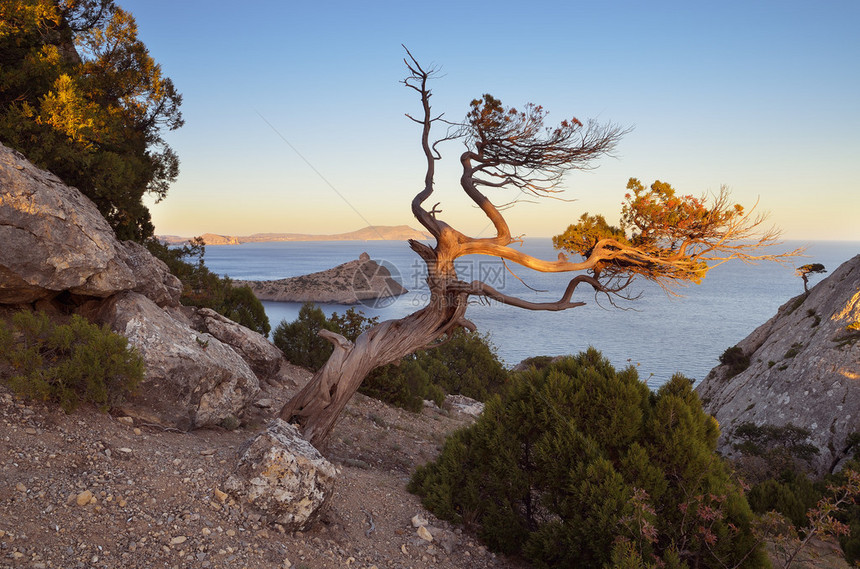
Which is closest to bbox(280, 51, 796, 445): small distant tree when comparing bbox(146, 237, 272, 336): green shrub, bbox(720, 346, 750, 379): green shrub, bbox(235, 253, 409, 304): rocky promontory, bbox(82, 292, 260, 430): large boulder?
bbox(82, 292, 260, 430): large boulder

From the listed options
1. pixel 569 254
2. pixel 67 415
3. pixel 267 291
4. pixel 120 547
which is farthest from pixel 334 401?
pixel 267 291

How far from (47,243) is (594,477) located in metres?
6.18

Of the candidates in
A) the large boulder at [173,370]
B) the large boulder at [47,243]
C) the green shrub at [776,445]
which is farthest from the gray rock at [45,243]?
the green shrub at [776,445]

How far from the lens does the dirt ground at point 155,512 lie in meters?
3.59

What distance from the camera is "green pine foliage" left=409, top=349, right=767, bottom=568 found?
4484 mm

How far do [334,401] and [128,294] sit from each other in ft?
9.85

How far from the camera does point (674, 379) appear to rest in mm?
5340

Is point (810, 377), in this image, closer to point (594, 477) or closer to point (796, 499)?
Result: point (796, 499)

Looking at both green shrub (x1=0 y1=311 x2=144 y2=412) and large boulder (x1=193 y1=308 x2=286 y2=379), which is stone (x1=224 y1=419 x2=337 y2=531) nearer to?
green shrub (x1=0 y1=311 x2=144 y2=412)

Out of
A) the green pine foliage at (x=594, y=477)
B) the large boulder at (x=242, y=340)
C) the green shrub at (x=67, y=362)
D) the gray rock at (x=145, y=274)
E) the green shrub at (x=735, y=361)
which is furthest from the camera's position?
the green shrub at (x=735, y=361)

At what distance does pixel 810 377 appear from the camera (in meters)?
11.4

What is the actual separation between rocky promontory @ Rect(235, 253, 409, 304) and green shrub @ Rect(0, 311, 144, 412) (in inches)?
1509

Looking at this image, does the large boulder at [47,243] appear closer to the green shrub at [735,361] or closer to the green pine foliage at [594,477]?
the green pine foliage at [594,477]

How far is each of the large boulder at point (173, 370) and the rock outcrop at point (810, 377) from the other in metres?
10.2
